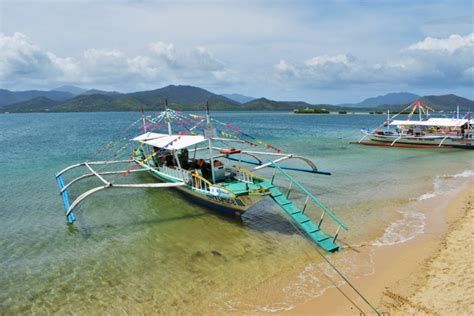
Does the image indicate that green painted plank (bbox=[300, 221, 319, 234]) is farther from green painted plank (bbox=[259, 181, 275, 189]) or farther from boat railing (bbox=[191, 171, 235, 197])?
boat railing (bbox=[191, 171, 235, 197])

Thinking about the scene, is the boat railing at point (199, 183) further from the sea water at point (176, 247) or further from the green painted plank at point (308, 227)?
the green painted plank at point (308, 227)

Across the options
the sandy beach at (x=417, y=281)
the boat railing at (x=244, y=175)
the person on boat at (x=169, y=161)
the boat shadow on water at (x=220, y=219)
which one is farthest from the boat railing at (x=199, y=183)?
the sandy beach at (x=417, y=281)

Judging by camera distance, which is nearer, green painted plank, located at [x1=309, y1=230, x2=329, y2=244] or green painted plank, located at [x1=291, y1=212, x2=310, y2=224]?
green painted plank, located at [x1=309, y1=230, x2=329, y2=244]

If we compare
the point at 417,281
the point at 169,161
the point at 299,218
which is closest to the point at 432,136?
the point at 169,161

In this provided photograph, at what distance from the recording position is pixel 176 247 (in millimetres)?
12711

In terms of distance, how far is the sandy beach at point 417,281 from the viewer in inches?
332

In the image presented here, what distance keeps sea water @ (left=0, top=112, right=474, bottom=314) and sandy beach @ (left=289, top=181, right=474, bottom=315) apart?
1.69ft

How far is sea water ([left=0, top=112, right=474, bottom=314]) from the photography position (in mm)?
9594

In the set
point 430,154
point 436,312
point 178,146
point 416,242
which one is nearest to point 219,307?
point 436,312

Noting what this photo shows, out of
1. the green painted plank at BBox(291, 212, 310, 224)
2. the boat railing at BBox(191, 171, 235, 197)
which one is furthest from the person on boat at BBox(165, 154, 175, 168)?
the green painted plank at BBox(291, 212, 310, 224)

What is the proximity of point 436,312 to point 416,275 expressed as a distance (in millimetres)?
1970

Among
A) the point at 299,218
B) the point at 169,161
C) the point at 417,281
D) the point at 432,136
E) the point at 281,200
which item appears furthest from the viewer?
the point at 432,136

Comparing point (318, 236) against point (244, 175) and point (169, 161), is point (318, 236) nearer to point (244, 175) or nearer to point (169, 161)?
point (244, 175)

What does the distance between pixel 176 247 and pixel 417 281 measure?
26.7 ft
